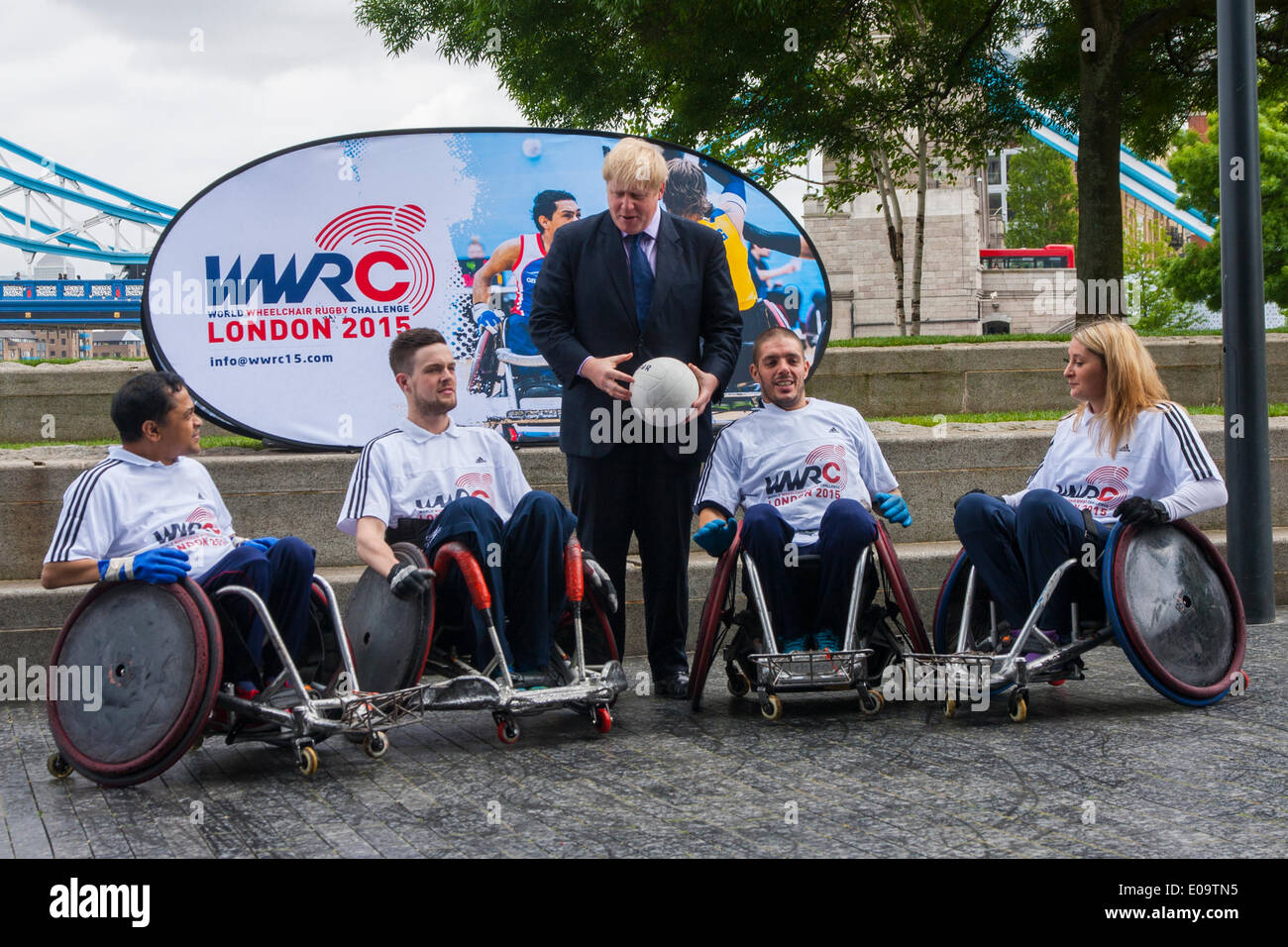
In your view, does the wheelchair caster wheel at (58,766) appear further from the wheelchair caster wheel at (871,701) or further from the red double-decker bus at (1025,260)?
the red double-decker bus at (1025,260)

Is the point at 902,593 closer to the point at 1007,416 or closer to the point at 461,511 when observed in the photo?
the point at 461,511

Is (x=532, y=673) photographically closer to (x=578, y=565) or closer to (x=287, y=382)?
(x=578, y=565)

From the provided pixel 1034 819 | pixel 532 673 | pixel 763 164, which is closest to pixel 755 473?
pixel 532 673

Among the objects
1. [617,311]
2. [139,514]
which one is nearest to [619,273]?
[617,311]

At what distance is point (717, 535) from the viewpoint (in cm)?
479

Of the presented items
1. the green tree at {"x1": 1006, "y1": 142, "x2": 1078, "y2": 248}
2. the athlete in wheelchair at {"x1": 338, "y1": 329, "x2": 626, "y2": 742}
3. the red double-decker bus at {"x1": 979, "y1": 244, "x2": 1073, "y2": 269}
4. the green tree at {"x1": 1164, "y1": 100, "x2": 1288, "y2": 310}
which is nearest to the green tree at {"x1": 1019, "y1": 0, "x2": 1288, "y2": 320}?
the athlete in wheelchair at {"x1": 338, "y1": 329, "x2": 626, "y2": 742}

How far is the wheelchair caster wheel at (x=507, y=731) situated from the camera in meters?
4.51

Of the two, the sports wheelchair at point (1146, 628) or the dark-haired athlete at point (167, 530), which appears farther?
the sports wheelchair at point (1146, 628)

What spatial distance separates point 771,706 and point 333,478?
2911mm

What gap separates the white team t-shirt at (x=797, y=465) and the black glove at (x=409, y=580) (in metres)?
1.23

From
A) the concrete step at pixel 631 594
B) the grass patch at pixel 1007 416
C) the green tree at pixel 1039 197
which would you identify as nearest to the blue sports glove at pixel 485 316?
the concrete step at pixel 631 594

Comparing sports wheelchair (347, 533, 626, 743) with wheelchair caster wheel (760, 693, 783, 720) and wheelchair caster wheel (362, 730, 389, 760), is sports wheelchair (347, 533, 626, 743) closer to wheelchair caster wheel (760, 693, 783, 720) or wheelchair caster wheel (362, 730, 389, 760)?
wheelchair caster wheel (362, 730, 389, 760)

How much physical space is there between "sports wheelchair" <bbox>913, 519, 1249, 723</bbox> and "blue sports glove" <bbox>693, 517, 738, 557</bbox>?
0.79 metres

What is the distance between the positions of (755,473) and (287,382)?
291 cm
